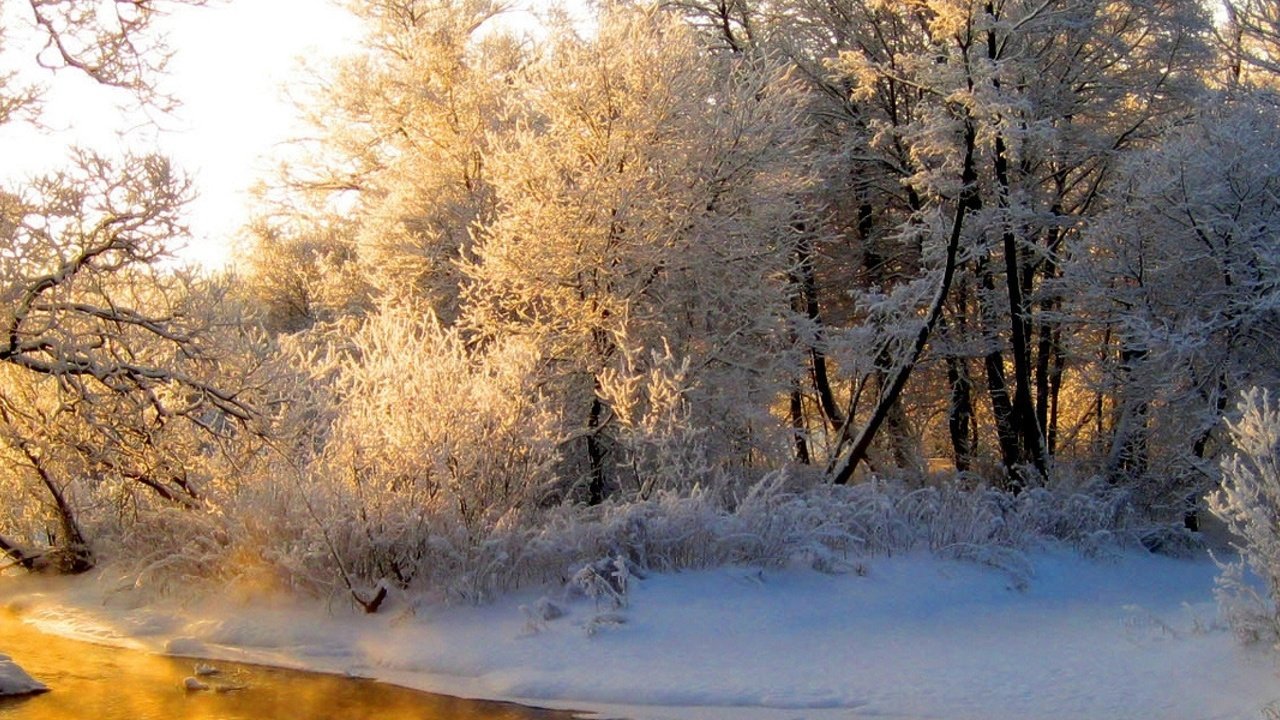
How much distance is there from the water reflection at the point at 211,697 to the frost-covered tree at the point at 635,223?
5.61 m

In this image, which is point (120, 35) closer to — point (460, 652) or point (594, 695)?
point (460, 652)

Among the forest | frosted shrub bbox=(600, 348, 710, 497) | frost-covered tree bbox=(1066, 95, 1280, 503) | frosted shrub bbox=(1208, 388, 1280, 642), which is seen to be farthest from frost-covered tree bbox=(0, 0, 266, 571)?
frost-covered tree bbox=(1066, 95, 1280, 503)

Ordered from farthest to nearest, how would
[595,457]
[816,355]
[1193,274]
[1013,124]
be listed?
[816,355] → [1193,274] → [595,457] → [1013,124]

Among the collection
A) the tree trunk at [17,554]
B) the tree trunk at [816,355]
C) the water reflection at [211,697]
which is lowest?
the water reflection at [211,697]

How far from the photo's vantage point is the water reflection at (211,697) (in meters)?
7.72

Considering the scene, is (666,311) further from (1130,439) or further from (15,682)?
(15,682)

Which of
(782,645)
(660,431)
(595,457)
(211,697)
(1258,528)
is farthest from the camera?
(595,457)

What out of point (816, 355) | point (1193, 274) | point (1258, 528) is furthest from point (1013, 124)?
point (1258, 528)

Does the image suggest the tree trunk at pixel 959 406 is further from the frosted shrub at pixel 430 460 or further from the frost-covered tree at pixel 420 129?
the frosted shrub at pixel 430 460

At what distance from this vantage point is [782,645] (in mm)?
8859

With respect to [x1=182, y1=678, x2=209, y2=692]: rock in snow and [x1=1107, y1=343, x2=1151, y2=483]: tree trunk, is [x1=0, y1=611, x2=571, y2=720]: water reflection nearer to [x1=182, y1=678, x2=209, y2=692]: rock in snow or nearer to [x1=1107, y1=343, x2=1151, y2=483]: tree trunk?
[x1=182, y1=678, x2=209, y2=692]: rock in snow

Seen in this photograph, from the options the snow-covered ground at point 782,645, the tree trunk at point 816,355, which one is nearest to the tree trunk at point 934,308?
the tree trunk at point 816,355

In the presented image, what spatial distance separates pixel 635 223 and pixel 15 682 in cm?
822

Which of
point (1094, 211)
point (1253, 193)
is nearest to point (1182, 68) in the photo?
point (1094, 211)
